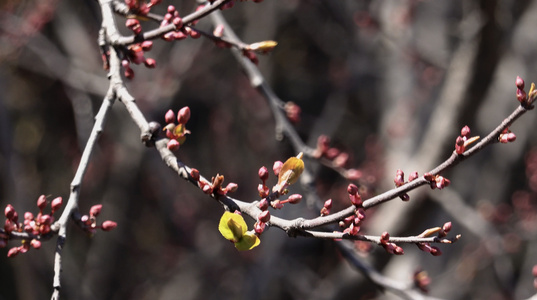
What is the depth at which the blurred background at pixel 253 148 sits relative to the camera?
3977mm

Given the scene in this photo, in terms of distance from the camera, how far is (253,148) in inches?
224

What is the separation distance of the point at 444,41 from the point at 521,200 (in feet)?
5.67

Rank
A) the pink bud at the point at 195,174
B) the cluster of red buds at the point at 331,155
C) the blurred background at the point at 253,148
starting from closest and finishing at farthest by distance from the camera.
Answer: the pink bud at the point at 195,174 < the cluster of red buds at the point at 331,155 < the blurred background at the point at 253,148

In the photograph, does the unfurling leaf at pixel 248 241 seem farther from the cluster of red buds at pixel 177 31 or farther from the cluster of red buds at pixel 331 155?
the cluster of red buds at pixel 331 155

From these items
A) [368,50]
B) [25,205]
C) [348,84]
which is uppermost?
[368,50]

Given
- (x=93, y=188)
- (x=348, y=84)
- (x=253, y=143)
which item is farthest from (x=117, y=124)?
(x=348, y=84)

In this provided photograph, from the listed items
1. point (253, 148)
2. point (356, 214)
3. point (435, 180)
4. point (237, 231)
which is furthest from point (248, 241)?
point (253, 148)

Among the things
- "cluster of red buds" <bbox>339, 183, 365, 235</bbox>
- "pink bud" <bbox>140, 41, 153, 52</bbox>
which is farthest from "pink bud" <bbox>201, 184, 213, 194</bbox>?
"pink bud" <bbox>140, 41, 153, 52</bbox>

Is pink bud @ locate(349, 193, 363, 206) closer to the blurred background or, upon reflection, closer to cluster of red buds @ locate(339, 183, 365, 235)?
cluster of red buds @ locate(339, 183, 365, 235)

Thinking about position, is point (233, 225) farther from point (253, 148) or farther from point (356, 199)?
point (253, 148)

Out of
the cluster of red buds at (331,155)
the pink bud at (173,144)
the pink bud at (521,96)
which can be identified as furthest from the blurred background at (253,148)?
the pink bud at (173,144)

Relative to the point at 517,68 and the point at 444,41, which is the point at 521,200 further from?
the point at 444,41

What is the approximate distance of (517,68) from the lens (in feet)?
16.1

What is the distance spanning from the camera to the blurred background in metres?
3.98
